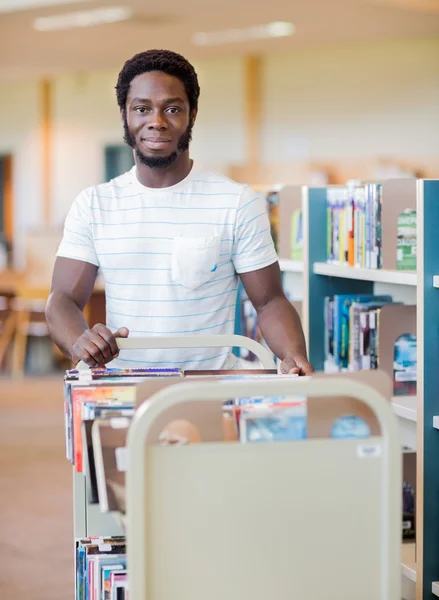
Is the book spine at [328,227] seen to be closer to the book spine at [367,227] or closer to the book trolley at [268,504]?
the book spine at [367,227]

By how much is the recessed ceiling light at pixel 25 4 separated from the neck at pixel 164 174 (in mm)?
5731

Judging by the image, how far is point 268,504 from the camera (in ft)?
5.36

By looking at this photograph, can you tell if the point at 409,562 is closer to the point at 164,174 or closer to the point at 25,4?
the point at 164,174

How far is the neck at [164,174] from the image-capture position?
241cm

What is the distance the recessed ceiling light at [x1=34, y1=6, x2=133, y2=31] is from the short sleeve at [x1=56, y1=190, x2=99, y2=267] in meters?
5.85

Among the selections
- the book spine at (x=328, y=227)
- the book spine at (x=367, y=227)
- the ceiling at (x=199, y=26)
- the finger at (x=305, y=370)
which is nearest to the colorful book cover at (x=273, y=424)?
the finger at (x=305, y=370)

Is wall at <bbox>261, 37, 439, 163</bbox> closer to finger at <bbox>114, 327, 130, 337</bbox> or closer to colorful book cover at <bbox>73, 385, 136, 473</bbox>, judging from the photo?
finger at <bbox>114, 327, 130, 337</bbox>

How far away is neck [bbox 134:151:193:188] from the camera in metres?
2.41

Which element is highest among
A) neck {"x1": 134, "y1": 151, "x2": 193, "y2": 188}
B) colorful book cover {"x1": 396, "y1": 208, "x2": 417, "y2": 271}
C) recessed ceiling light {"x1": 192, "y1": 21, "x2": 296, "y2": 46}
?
recessed ceiling light {"x1": 192, "y1": 21, "x2": 296, "y2": 46}

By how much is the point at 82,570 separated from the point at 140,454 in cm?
62

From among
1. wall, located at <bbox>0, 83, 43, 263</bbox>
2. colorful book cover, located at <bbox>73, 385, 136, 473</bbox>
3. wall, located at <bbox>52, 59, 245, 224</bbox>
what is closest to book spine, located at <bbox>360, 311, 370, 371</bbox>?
colorful book cover, located at <bbox>73, 385, 136, 473</bbox>

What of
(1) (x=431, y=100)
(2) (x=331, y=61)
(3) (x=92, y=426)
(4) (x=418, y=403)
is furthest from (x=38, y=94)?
(3) (x=92, y=426)

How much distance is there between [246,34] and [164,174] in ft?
23.2

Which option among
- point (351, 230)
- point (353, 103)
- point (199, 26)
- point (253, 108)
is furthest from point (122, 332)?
point (253, 108)
